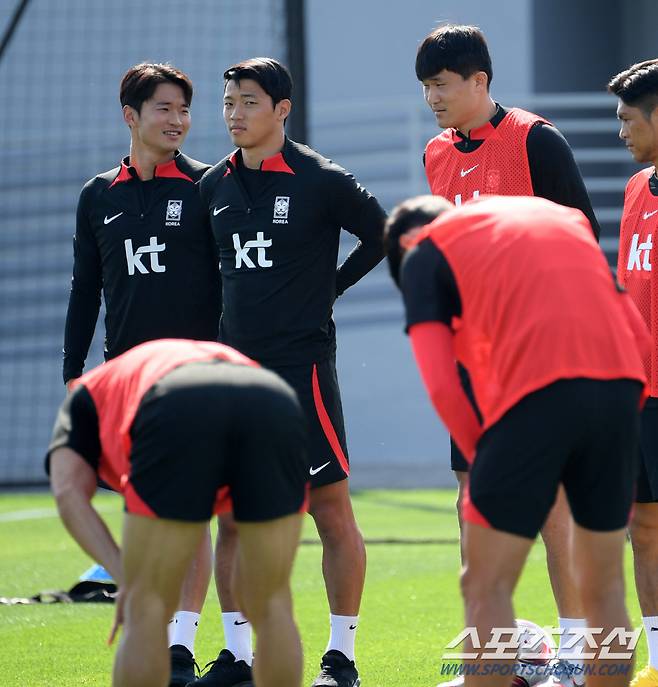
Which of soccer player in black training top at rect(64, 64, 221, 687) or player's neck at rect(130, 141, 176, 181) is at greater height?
player's neck at rect(130, 141, 176, 181)

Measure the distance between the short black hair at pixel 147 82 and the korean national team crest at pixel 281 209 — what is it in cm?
82

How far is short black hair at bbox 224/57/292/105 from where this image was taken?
17.5 ft

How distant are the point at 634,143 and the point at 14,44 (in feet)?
39.7

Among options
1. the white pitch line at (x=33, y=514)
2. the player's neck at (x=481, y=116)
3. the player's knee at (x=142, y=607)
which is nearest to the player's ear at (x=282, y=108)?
the player's neck at (x=481, y=116)

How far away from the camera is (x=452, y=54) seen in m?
5.14

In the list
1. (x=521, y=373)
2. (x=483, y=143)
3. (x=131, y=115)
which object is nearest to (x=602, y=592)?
(x=521, y=373)

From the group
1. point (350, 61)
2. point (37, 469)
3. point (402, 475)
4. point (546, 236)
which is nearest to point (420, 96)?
point (350, 61)

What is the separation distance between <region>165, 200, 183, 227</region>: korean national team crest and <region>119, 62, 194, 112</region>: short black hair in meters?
0.49

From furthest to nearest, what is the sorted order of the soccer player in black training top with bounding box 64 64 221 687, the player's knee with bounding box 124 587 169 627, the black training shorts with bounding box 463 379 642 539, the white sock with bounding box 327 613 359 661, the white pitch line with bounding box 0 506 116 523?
the white pitch line with bounding box 0 506 116 523, the soccer player in black training top with bounding box 64 64 221 687, the white sock with bounding box 327 613 359 661, the player's knee with bounding box 124 587 169 627, the black training shorts with bounding box 463 379 642 539

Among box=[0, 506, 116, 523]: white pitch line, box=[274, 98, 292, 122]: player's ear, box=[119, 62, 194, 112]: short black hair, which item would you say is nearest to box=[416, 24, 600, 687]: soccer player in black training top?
box=[274, 98, 292, 122]: player's ear

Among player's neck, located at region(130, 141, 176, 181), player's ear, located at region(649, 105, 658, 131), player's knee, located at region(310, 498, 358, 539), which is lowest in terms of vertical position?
player's knee, located at region(310, 498, 358, 539)

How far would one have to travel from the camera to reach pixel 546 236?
361 centimetres

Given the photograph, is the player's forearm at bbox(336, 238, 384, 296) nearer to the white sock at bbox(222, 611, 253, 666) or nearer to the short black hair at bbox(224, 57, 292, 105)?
the short black hair at bbox(224, 57, 292, 105)

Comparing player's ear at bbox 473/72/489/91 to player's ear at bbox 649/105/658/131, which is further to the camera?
player's ear at bbox 473/72/489/91
